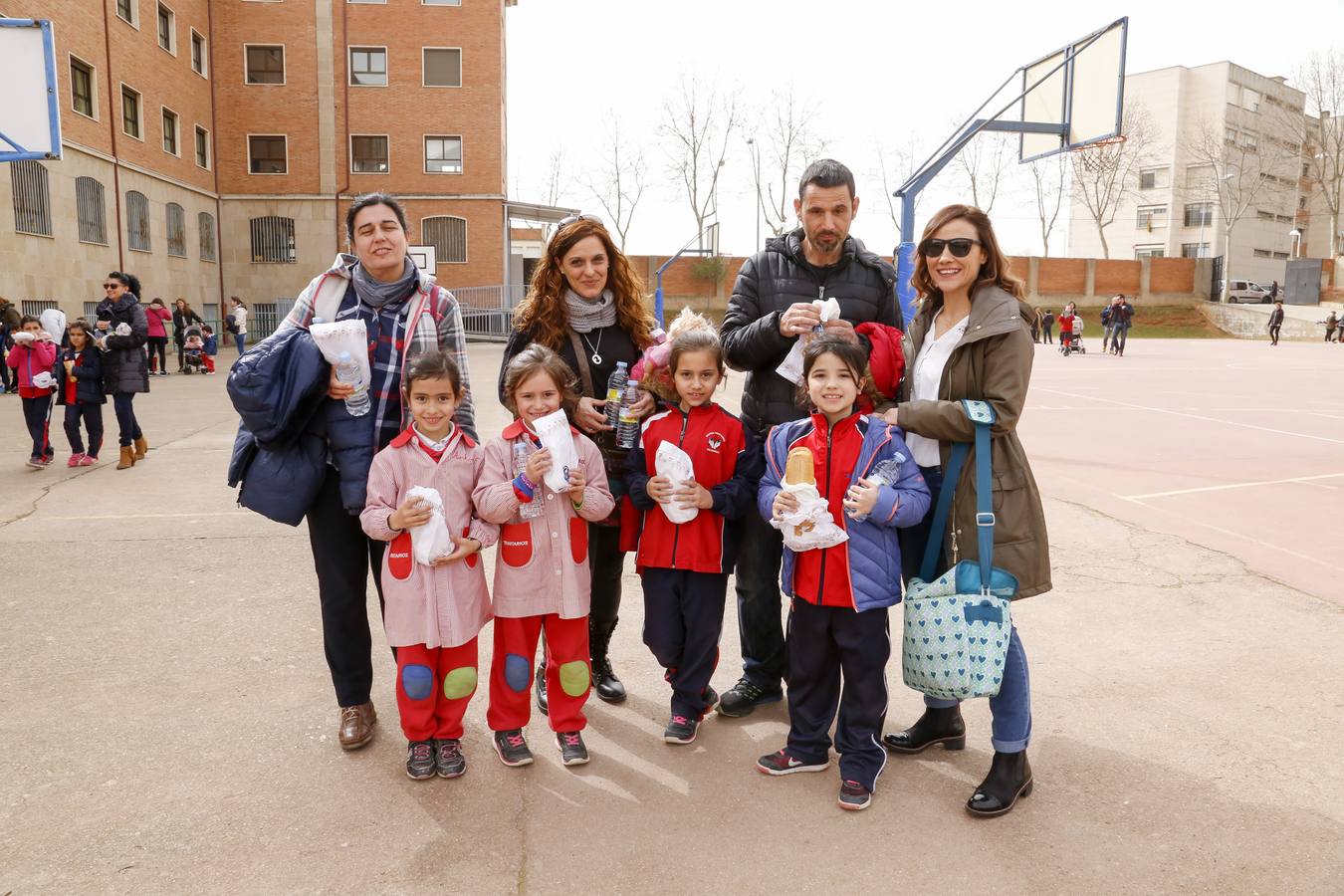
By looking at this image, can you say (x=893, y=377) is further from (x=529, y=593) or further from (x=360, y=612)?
(x=360, y=612)

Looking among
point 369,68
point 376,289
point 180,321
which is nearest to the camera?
point 376,289

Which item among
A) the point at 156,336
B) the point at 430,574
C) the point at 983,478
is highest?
the point at 156,336

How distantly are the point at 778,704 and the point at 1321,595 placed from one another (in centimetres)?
335

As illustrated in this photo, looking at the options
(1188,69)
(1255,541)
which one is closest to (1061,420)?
(1255,541)

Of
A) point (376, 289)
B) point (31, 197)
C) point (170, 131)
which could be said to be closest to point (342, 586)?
point (376, 289)

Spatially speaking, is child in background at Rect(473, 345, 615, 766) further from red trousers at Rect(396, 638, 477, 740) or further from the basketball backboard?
the basketball backboard

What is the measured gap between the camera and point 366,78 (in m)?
34.5

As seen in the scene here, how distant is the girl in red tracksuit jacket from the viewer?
346cm

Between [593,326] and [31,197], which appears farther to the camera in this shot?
[31,197]

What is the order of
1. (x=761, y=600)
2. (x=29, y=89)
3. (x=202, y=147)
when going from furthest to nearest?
1. (x=202, y=147)
2. (x=29, y=89)
3. (x=761, y=600)

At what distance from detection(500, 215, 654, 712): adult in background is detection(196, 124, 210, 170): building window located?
34116 millimetres

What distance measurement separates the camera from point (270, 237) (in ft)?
112

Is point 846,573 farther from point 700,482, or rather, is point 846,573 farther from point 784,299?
point 784,299

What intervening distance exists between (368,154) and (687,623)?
35.4 m
